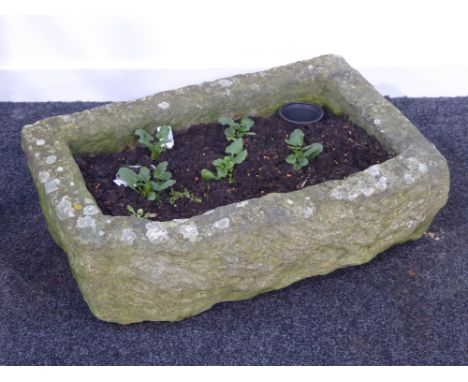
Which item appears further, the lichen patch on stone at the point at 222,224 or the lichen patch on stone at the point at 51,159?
the lichen patch on stone at the point at 51,159

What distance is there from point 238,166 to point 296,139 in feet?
0.90

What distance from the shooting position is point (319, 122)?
10.00ft

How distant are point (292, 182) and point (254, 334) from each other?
62 centimetres

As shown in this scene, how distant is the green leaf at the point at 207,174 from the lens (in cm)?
272

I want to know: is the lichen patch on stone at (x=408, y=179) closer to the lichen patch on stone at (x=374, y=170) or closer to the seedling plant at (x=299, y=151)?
the lichen patch on stone at (x=374, y=170)

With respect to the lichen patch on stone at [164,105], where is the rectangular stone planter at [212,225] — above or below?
below

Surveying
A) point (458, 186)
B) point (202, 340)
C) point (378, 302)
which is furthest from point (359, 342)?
point (458, 186)

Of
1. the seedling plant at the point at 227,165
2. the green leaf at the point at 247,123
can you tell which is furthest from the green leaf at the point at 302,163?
the green leaf at the point at 247,123

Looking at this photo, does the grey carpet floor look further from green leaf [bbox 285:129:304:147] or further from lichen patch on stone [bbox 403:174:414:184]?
green leaf [bbox 285:129:304:147]

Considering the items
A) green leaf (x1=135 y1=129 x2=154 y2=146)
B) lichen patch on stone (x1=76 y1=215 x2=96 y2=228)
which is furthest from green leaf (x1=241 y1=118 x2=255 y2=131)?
lichen patch on stone (x1=76 y1=215 x2=96 y2=228)

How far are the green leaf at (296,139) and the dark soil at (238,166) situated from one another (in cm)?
6

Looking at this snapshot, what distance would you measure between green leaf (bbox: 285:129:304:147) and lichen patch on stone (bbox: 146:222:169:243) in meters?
0.77

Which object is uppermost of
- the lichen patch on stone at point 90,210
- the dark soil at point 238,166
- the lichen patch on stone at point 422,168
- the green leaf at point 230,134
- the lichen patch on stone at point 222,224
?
the lichen patch on stone at point 90,210

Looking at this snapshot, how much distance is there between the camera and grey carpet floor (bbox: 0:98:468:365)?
8.36ft
